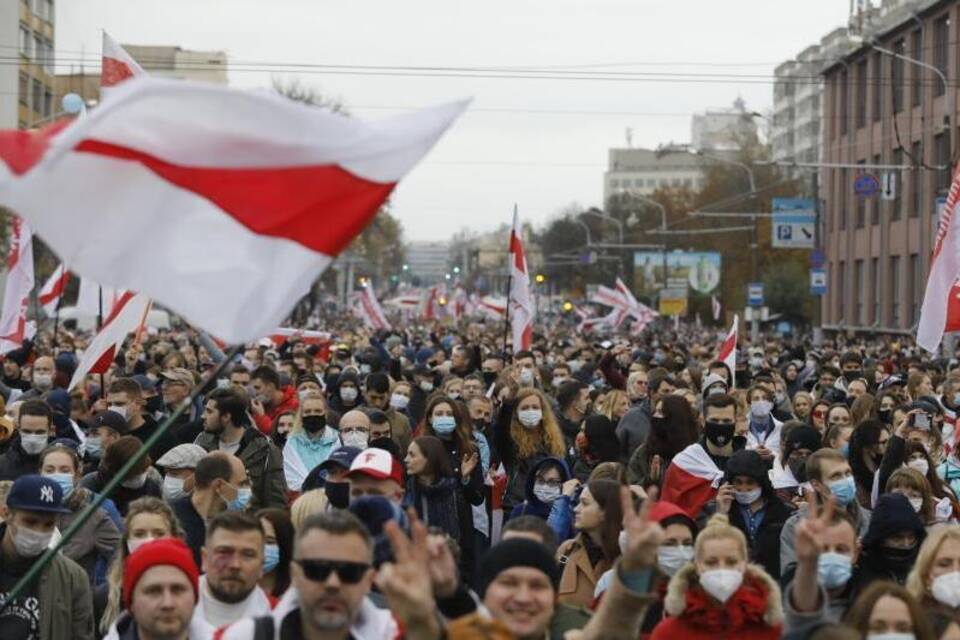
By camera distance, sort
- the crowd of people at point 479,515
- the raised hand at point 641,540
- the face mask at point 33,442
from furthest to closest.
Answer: the face mask at point 33,442
the crowd of people at point 479,515
the raised hand at point 641,540

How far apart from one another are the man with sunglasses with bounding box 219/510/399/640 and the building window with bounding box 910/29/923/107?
52.6 m

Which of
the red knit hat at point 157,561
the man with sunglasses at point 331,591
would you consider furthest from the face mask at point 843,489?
the man with sunglasses at point 331,591

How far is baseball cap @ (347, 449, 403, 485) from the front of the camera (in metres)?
8.04

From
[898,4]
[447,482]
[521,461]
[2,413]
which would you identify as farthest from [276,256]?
[898,4]

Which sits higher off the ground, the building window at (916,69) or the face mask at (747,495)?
the building window at (916,69)

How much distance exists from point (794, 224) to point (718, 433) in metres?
35.3

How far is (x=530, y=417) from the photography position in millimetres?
13008

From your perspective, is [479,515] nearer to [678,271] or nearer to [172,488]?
[172,488]

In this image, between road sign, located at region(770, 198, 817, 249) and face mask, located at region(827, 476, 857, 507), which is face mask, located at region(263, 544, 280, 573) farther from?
road sign, located at region(770, 198, 817, 249)

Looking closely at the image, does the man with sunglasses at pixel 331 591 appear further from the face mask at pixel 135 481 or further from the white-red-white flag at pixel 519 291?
the white-red-white flag at pixel 519 291

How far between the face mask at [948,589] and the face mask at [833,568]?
1.21 ft

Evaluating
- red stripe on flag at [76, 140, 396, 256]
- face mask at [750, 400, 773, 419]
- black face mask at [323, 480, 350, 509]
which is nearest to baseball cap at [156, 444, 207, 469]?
black face mask at [323, 480, 350, 509]

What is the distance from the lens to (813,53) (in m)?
126

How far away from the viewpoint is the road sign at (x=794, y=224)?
150ft
